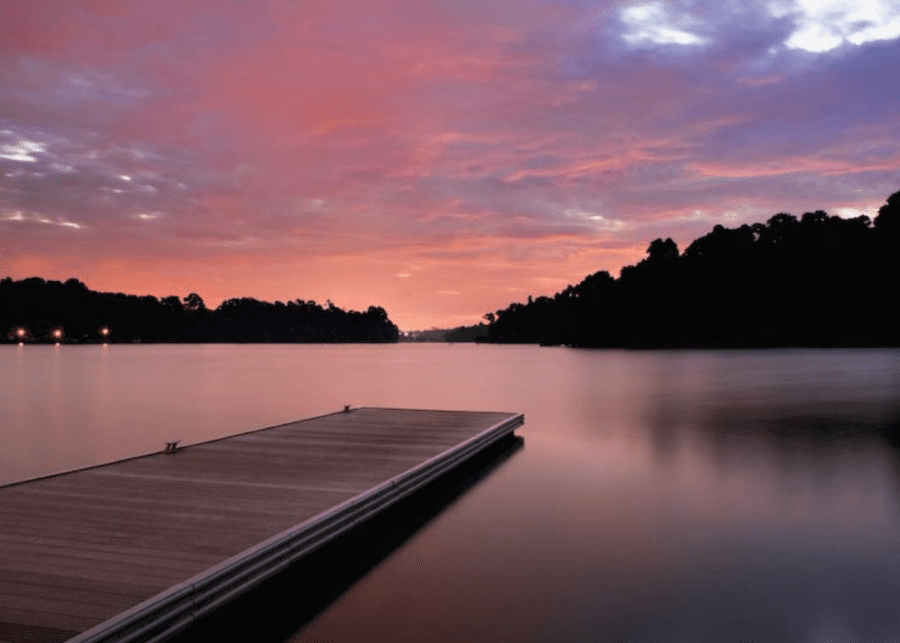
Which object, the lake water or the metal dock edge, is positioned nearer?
the metal dock edge

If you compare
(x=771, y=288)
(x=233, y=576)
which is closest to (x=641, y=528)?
(x=233, y=576)

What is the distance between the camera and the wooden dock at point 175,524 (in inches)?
183

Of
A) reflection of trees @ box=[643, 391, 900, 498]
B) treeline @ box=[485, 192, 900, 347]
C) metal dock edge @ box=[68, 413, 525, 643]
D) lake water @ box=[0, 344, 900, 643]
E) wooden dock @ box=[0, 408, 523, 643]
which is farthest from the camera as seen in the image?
treeline @ box=[485, 192, 900, 347]

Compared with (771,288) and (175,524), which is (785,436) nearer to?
(175,524)

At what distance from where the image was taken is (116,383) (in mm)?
42500

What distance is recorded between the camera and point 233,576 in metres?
5.50

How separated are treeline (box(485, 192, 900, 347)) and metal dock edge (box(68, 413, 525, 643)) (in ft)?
338

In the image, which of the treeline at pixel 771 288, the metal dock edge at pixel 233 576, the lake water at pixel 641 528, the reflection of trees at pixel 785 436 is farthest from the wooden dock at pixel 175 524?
the treeline at pixel 771 288

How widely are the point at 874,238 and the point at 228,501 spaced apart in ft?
367

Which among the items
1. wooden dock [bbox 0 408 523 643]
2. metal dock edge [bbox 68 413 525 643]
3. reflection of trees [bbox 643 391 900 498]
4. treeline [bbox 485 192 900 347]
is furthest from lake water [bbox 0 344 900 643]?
treeline [bbox 485 192 900 347]

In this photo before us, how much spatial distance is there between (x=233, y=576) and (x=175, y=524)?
60.9 inches

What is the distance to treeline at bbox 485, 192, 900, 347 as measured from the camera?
96375 millimetres

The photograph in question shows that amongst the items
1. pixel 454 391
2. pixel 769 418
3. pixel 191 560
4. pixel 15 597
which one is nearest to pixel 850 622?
pixel 191 560

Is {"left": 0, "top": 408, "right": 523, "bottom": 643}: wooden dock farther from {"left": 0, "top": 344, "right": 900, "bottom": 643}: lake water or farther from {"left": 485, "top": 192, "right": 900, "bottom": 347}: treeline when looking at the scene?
{"left": 485, "top": 192, "right": 900, "bottom": 347}: treeline
